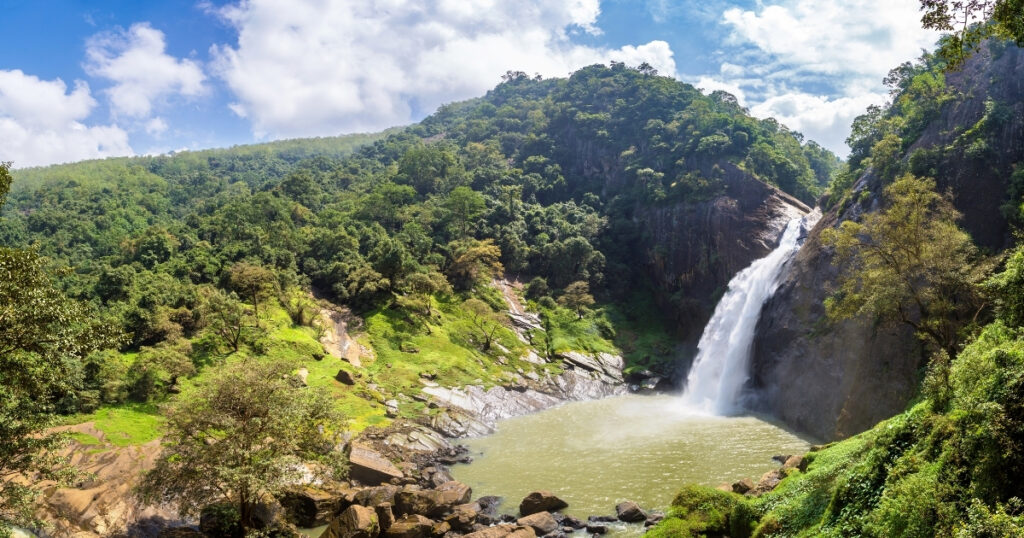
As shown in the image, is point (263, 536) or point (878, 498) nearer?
point (878, 498)

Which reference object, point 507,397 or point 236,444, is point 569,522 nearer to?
point 236,444

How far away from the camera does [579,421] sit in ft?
129

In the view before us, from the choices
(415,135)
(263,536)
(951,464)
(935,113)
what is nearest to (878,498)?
(951,464)

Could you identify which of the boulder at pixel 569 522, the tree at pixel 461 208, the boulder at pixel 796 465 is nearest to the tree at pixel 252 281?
the tree at pixel 461 208

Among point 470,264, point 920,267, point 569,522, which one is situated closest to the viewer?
point 569,522

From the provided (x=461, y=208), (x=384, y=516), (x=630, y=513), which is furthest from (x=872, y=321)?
(x=461, y=208)

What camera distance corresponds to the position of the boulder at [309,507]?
2180 cm

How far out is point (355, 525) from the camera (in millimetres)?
19141

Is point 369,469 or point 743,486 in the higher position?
point 743,486

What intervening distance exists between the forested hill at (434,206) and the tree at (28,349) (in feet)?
72.1

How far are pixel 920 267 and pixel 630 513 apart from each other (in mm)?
16634

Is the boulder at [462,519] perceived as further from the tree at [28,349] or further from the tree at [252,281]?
the tree at [252,281]

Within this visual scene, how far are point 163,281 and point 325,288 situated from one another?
14550mm

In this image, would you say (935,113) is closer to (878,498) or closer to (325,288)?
(878,498)
